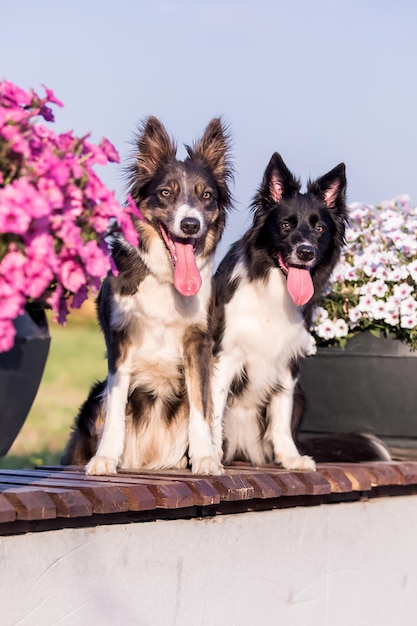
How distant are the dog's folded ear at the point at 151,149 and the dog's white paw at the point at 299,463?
1.48 m

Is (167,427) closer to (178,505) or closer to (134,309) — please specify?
(134,309)

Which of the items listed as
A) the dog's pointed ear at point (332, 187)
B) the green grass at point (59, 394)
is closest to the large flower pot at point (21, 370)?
the dog's pointed ear at point (332, 187)

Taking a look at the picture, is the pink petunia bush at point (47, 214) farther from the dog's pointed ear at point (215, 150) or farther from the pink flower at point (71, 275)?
the dog's pointed ear at point (215, 150)

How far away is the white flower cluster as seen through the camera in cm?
535

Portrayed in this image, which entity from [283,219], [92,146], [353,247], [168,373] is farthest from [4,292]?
[353,247]

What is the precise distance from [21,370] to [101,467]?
5.31 feet

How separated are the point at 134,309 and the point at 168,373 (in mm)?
345

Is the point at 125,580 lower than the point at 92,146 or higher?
lower

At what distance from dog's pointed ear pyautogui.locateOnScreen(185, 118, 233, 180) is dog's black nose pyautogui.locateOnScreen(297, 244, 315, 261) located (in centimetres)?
51

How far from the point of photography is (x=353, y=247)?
5.74 meters

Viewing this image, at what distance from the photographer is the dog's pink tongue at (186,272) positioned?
14.1ft

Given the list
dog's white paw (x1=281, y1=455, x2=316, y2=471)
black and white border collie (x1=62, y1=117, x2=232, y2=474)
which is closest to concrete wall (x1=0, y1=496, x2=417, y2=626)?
dog's white paw (x1=281, y1=455, x2=316, y2=471)

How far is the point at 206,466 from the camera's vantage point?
4172 millimetres

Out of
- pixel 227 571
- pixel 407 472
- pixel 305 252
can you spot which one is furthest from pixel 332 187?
pixel 227 571
